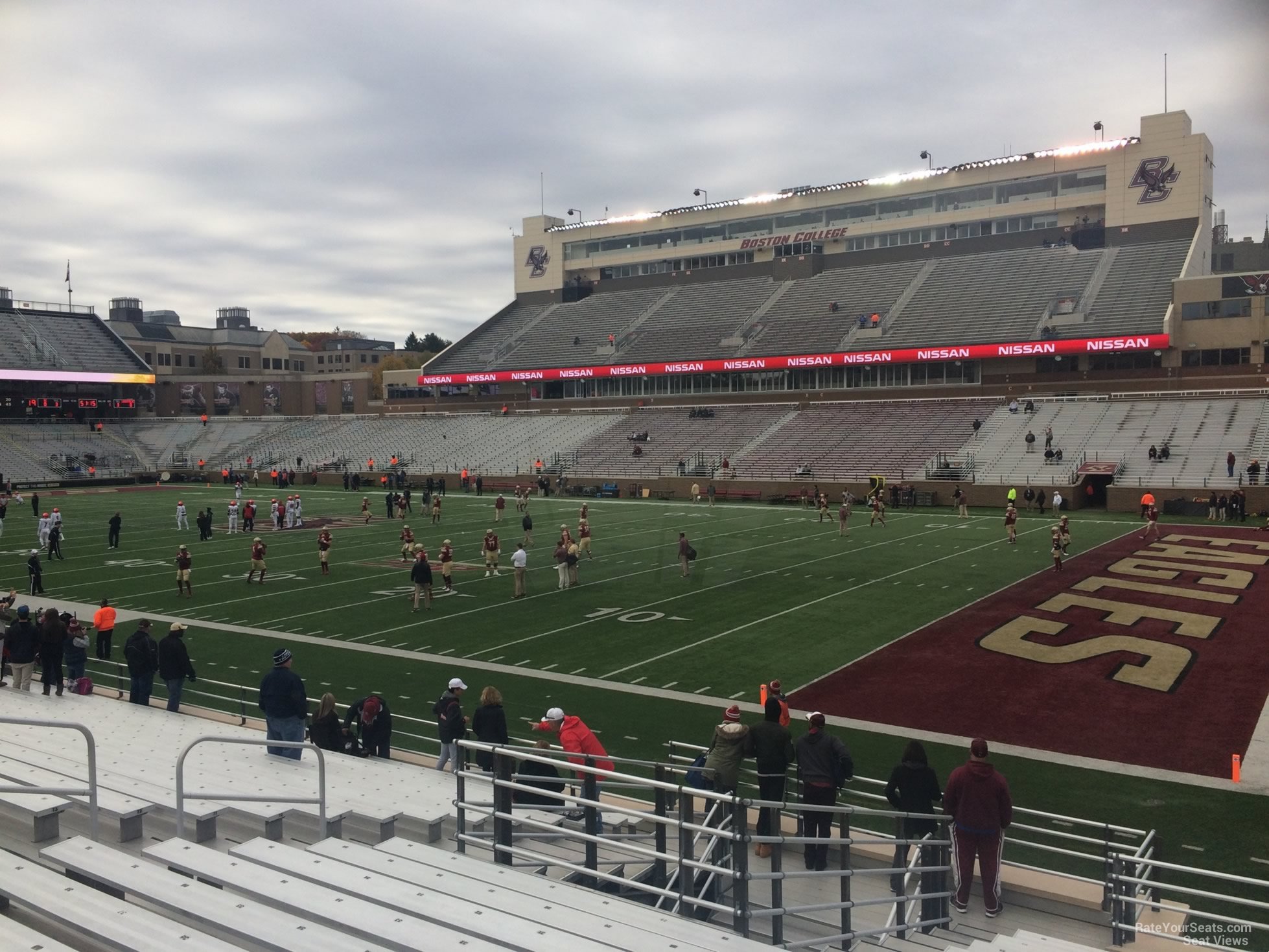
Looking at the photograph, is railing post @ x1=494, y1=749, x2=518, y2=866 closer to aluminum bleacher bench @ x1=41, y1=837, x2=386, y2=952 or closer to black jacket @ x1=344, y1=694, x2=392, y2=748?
aluminum bleacher bench @ x1=41, y1=837, x2=386, y2=952

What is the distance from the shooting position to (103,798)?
6664 millimetres

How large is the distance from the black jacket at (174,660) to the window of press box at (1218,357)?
5338 cm

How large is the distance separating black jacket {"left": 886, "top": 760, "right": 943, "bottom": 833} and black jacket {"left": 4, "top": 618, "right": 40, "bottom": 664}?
11645mm

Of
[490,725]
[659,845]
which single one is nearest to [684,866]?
[659,845]

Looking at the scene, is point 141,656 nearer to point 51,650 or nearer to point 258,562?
point 51,650

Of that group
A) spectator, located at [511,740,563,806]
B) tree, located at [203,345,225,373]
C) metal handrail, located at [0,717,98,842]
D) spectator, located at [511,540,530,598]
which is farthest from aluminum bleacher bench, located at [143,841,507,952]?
tree, located at [203,345,225,373]

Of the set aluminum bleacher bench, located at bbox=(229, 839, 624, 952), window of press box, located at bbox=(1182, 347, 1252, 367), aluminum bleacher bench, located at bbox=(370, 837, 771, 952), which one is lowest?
aluminum bleacher bench, located at bbox=(370, 837, 771, 952)

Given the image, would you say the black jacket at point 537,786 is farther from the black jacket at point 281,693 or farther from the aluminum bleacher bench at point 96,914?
the aluminum bleacher bench at point 96,914

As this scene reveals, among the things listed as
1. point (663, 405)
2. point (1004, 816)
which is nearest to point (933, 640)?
point (1004, 816)

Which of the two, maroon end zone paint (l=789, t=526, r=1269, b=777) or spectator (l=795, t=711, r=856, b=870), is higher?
spectator (l=795, t=711, r=856, b=870)

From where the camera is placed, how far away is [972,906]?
7230mm

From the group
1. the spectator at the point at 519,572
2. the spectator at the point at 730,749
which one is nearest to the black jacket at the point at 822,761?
the spectator at the point at 730,749

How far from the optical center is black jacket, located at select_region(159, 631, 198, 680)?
13.0 m
